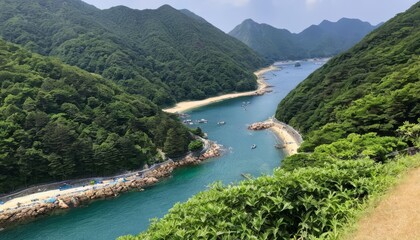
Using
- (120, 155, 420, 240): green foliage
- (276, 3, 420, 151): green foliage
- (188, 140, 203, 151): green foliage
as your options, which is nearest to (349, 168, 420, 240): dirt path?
(120, 155, 420, 240): green foliage

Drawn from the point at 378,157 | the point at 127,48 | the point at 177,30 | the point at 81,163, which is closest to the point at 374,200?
the point at 378,157

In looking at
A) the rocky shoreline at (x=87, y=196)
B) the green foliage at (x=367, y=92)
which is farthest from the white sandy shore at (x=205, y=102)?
the rocky shoreline at (x=87, y=196)

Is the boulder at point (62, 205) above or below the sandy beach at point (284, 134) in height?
above

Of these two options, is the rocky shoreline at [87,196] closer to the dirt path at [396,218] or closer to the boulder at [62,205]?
the boulder at [62,205]

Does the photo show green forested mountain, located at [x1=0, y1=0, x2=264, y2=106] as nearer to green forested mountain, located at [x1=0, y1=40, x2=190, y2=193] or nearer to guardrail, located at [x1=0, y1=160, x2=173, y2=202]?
green forested mountain, located at [x1=0, y1=40, x2=190, y2=193]

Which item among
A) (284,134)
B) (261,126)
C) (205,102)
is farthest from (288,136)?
(205,102)
